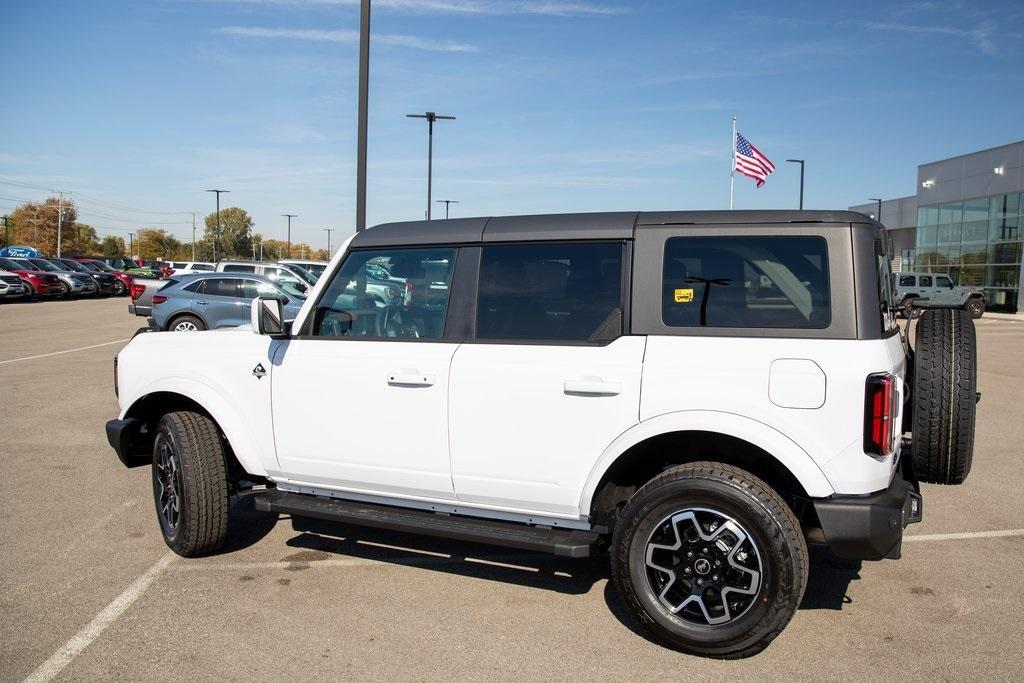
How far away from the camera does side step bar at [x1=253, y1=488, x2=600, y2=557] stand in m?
3.78

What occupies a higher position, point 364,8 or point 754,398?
point 364,8

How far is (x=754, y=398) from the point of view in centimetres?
345

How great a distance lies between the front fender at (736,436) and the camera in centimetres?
339

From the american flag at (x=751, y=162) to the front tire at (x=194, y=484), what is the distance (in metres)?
21.8

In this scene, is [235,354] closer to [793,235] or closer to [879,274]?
[793,235]

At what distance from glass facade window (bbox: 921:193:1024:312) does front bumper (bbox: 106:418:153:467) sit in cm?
3919

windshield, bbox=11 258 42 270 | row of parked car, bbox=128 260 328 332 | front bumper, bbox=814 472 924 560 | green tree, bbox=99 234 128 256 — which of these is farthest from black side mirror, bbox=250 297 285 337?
green tree, bbox=99 234 128 256

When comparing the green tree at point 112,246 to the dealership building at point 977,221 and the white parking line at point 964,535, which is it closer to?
the dealership building at point 977,221

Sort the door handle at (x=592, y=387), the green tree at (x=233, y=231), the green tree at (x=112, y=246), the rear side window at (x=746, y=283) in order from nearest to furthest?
the rear side window at (x=746, y=283)
the door handle at (x=592, y=387)
the green tree at (x=233, y=231)
the green tree at (x=112, y=246)

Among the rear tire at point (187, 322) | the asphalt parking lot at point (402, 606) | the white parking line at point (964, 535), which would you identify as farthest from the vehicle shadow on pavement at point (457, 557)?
the rear tire at point (187, 322)

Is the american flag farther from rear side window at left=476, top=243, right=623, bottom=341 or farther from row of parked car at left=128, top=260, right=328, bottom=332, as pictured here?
rear side window at left=476, top=243, right=623, bottom=341

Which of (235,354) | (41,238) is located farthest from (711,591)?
(41,238)

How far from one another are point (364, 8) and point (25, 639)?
31.1 feet

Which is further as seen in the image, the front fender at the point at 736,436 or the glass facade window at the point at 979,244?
the glass facade window at the point at 979,244
